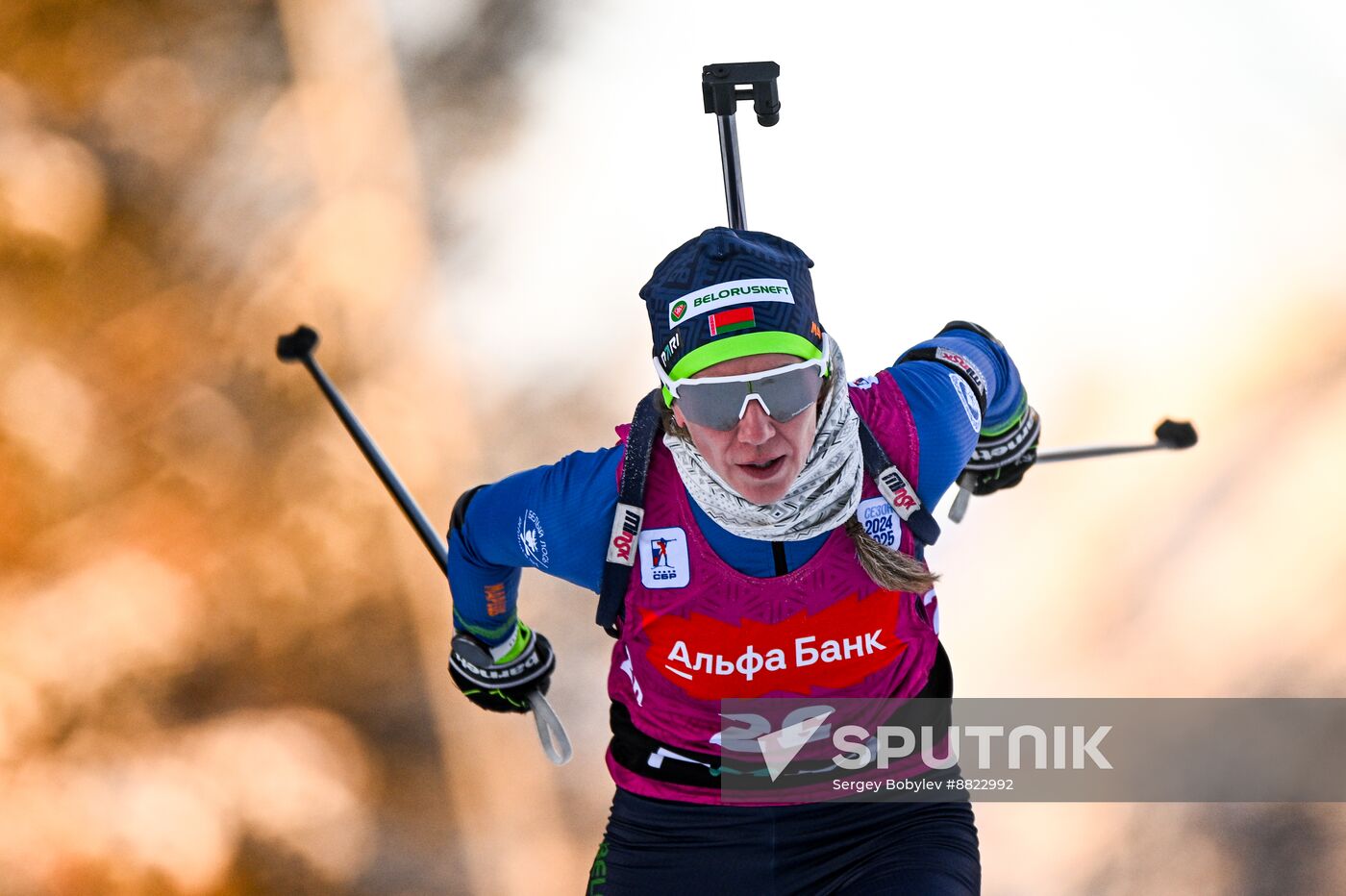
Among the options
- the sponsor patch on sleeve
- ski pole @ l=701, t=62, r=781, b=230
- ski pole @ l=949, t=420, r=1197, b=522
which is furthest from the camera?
ski pole @ l=949, t=420, r=1197, b=522

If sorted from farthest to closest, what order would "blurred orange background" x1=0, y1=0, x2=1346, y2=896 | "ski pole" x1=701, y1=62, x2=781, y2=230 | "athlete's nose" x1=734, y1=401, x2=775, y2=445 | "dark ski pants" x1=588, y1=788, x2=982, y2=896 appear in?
"blurred orange background" x1=0, y1=0, x2=1346, y2=896, "ski pole" x1=701, y1=62, x2=781, y2=230, "dark ski pants" x1=588, y1=788, x2=982, y2=896, "athlete's nose" x1=734, y1=401, x2=775, y2=445

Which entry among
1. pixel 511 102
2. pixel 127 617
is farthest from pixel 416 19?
pixel 127 617

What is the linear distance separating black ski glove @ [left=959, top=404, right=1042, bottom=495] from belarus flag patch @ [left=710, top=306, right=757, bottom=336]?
0.65 metres

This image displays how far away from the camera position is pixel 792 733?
1952 millimetres

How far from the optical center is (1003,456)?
2311mm

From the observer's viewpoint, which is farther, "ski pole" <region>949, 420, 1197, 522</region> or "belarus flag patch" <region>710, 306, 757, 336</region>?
"ski pole" <region>949, 420, 1197, 522</region>

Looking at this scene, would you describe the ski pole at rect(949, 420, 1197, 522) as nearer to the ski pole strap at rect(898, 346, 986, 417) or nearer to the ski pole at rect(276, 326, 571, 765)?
the ski pole strap at rect(898, 346, 986, 417)

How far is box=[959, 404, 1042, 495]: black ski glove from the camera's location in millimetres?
2295

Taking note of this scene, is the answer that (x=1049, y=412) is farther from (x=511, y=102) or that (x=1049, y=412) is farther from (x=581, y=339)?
(x=511, y=102)

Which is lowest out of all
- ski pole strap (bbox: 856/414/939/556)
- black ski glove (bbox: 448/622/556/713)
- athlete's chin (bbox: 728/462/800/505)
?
A: black ski glove (bbox: 448/622/556/713)

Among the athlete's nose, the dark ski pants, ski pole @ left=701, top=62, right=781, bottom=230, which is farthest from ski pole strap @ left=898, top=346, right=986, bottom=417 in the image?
the dark ski pants

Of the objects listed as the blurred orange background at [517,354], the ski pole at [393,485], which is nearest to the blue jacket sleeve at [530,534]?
the ski pole at [393,485]

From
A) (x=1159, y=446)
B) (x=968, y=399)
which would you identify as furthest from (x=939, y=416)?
(x=1159, y=446)

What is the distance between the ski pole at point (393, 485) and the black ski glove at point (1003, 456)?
78 centimetres
